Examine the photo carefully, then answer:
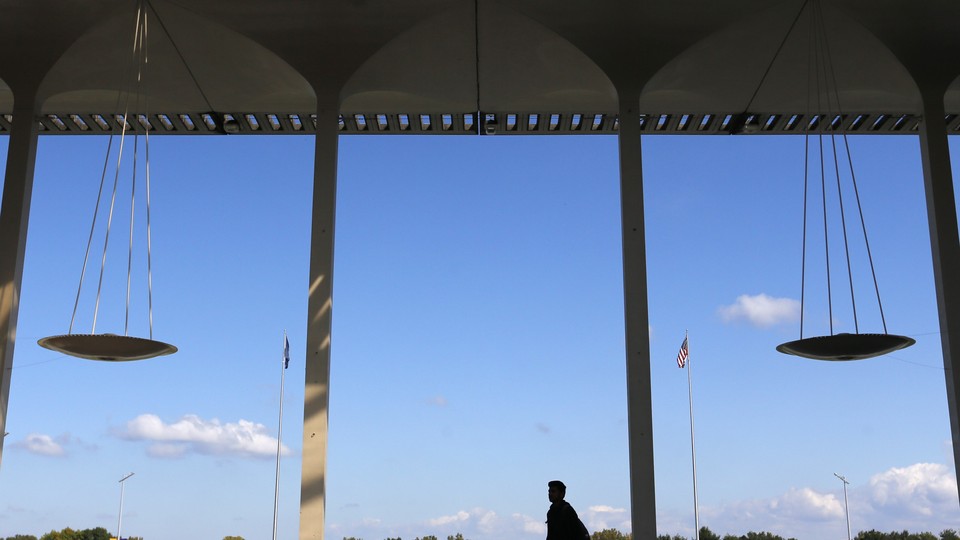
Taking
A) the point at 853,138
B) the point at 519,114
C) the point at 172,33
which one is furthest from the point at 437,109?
the point at 853,138

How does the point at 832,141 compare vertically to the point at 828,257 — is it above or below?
above

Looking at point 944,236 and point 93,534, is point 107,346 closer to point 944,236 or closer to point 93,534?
point 944,236

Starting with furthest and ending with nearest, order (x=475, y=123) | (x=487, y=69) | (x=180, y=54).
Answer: (x=475, y=123)
(x=487, y=69)
(x=180, y=54)

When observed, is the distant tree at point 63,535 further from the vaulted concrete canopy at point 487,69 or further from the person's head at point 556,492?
the person's head at point 556,492

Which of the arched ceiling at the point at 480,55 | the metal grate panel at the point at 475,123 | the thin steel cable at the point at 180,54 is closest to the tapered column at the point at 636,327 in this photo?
the arched ceiling at the point at 480,55

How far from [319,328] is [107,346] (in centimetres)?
330

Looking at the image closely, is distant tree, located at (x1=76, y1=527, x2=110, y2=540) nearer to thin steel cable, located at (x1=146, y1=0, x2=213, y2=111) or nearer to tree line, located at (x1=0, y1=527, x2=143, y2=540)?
tree line, located at (x1=0, y1=527, x2=143, y2=540)

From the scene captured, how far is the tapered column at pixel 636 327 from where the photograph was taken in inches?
516

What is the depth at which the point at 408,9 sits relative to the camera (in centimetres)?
1409

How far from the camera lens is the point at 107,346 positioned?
11336 millimetres

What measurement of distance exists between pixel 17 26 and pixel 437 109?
6.86m

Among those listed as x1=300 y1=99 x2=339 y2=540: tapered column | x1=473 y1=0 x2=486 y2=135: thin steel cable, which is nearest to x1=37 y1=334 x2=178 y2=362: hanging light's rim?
x1=300 y1=99 x2=339 y2=540: tapered column

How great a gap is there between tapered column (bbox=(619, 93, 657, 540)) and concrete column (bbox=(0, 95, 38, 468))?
921cm

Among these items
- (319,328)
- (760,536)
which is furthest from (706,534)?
(319,328)
